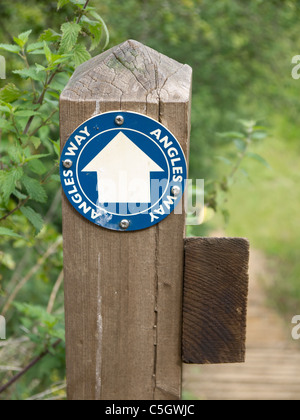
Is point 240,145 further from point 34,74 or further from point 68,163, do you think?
point 68,163

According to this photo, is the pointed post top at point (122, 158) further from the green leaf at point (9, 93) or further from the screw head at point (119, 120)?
the green leaf at point (9, 93)

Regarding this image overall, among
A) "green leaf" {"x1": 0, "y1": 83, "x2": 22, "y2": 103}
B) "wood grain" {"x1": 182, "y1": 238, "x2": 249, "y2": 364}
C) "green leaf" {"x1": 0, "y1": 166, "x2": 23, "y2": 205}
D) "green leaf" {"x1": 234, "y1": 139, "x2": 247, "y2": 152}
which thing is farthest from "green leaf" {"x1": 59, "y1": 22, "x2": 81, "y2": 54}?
"green leaf" {"x1": 234, "y1": 139, "x2": 247, "y2": 152}

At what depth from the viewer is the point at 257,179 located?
9.84 meters

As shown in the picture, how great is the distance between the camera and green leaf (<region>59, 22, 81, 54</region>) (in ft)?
5.04

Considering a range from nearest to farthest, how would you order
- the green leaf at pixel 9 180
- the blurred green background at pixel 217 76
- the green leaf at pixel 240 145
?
the green leaf at pixel 9 180 < the green leaf at pixel 240 145 < the blurred green background at pixel 217 76

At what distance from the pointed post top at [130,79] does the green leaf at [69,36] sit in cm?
22

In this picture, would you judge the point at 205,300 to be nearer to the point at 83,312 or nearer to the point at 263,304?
the point at 83,312

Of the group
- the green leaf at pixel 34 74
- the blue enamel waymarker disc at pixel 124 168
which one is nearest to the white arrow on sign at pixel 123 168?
the blue enamel waymarker disc at pixel 124 168

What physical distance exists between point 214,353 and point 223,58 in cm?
523

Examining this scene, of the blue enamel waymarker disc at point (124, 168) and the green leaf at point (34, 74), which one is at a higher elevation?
the green leaf at point (34, 74)

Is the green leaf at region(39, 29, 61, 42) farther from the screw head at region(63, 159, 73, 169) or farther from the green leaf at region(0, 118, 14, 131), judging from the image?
the screw head at region(63, 159, 73, 169)

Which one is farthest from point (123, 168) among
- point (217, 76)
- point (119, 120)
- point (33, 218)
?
point (217, 76)

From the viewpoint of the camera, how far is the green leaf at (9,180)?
1.53 metres
